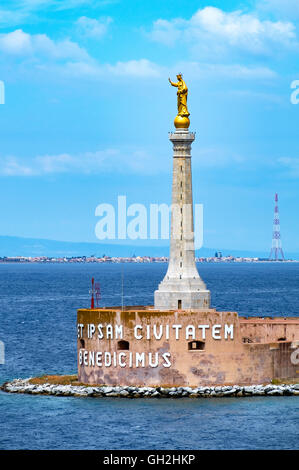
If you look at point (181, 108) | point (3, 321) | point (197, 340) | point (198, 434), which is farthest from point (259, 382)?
point (3, 321)

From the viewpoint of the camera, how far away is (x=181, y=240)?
58.2 meters

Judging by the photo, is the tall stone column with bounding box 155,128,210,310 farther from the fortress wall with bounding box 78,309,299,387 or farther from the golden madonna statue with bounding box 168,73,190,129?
the fortress wall with bounding box 78,309,299,387

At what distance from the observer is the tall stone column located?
2277 inches

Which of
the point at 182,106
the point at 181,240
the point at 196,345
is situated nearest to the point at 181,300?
the point at 196,345

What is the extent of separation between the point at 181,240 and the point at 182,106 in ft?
21.6

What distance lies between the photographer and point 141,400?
2125 inches

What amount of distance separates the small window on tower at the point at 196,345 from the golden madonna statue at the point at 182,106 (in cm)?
1047

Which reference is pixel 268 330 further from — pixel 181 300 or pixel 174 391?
pixel 174 391

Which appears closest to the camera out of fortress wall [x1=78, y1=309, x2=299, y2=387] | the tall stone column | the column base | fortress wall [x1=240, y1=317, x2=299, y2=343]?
fortress wall [x1=78, y1=309, x2=299, y2=387]

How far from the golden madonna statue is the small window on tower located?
1047 cm

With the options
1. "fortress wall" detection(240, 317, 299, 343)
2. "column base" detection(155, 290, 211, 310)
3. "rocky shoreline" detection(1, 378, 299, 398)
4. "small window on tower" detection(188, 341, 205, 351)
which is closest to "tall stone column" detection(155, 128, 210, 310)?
"column base" detection(155, 290, 211, 310)

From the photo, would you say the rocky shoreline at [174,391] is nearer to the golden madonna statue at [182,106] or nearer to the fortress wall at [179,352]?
the fortress wall at [179,352]
